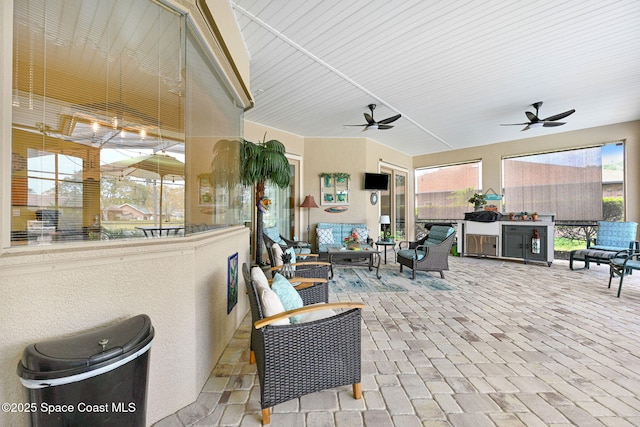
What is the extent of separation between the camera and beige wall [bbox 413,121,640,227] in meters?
5.47

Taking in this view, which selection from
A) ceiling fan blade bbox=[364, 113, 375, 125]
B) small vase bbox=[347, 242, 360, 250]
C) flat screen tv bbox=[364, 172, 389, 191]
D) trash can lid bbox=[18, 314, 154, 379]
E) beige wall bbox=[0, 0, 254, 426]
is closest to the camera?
trash can lid bbox=[18, 314, 154, 379]

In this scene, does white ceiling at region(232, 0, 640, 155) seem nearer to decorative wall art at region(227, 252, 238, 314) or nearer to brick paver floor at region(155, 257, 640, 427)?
decorative wall art at region(227, 252, 238, 314)

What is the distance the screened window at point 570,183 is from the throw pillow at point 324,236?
5.16m

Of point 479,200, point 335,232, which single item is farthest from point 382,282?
point 479,200

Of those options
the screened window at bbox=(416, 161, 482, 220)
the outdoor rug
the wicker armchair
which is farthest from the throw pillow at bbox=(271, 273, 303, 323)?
the screened window at bbox=(416, 161, 482, 220)

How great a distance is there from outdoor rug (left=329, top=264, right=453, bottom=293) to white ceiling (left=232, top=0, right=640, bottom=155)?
10.6ft

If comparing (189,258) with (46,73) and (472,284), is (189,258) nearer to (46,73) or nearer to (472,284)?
(46,73)

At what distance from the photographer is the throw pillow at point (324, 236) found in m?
6.28

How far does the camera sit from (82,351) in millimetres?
959

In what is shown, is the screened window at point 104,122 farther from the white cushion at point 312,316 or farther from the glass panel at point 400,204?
the glass panel at point 400,204

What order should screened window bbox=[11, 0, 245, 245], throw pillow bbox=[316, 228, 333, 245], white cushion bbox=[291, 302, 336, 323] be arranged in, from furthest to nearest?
1. throw pillow bbox=[316, 228, 333, 245]
2. white cushion bbox=[291, 302, 336, 323]
3. screened window bbox=[11, 0, 245, 245]

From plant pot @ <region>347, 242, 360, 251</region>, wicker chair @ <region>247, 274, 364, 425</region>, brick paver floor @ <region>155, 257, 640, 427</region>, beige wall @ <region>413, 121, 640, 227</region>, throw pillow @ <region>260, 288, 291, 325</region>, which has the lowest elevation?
brick paver floor @ <region>155, 257, 640, 427</region>

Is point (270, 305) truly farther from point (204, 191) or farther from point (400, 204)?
point (400, 204)

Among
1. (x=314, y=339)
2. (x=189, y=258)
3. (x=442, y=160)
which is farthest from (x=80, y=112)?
(x=442, y=160)
